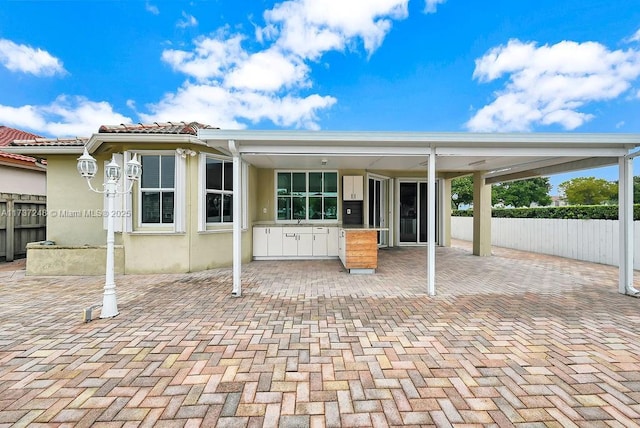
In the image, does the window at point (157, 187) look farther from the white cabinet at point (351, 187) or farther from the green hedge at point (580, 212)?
the green hedge at point (580, 212)

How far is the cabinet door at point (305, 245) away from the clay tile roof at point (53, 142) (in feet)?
18.4

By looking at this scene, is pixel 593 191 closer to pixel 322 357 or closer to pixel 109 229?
pixel 322 357

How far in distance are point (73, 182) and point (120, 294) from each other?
13.4ft

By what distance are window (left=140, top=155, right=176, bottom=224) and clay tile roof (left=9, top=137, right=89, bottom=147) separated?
7.13 feet

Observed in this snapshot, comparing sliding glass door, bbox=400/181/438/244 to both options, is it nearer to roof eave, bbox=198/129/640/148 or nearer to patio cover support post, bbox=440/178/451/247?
patio cover support post, bbox=440/178/451/247

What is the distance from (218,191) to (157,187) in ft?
3.95

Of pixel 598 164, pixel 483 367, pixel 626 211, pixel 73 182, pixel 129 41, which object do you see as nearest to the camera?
pixel 483 367

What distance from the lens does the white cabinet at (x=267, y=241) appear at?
7.34 meters

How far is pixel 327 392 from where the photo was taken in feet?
6.55

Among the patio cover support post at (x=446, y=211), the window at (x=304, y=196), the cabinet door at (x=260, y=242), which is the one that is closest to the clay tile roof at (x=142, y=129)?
the cabinet door at (x=260, y=242)

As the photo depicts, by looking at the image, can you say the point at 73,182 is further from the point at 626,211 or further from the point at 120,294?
the point at 626,211

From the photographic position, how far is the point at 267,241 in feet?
24.2

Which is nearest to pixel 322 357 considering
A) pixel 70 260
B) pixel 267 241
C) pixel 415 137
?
pixel 415 137

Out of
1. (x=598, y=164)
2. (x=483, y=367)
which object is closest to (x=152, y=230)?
(x=483, y=367)
